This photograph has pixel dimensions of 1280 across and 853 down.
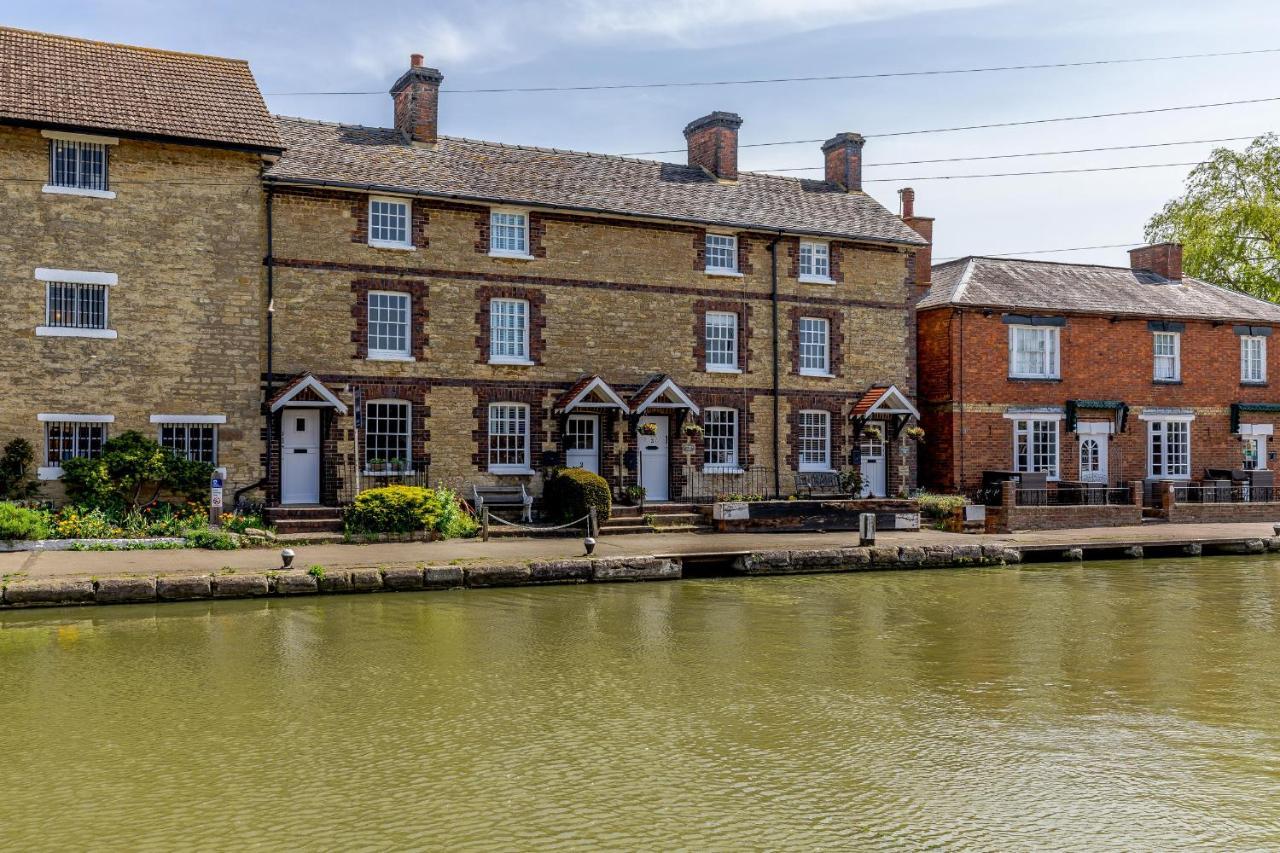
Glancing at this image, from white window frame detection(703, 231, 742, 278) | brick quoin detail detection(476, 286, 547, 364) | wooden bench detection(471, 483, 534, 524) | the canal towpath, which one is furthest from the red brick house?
wooden bench detection(471, 483, 534, 524)

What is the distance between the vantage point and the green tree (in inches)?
1569

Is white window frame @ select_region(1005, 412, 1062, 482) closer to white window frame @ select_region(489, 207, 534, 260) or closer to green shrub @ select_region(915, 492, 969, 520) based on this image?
green shrub @ select_region(915, 492, 969, 520)

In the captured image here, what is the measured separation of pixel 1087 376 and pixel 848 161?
8555 millimetres

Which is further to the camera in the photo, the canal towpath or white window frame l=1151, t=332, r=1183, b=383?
white window frame l=1151, t=332, r=1183, b=383

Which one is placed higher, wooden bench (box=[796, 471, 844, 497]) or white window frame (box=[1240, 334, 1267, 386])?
white window frame (box=[1240, 334, 1267, 386])

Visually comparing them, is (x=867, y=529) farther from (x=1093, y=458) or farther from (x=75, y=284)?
(x=75, y=284)

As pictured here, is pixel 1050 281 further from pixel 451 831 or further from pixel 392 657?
pixel 451 831

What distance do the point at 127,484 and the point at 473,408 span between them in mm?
6935

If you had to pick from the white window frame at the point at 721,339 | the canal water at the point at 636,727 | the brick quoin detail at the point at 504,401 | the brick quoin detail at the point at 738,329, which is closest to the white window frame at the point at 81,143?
the brick quoin detail at the point at 504,401

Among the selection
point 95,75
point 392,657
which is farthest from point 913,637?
point 95,75

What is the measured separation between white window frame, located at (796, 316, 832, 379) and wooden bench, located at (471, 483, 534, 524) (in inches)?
302

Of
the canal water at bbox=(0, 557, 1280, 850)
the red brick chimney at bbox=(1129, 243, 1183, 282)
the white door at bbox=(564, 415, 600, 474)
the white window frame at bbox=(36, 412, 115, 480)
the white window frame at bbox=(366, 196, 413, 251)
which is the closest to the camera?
the canal water at bbox=(0, 557, 1280, 850)

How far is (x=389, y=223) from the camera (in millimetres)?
23406

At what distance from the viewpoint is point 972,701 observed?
10.3 m
